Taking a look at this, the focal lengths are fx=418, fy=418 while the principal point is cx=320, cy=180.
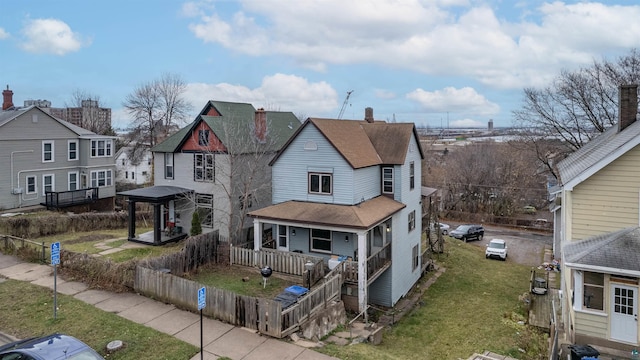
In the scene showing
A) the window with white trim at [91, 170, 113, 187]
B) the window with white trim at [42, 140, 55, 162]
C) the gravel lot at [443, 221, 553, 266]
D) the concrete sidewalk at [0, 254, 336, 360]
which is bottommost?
the gravel lot at [443, 221, 553, 266]

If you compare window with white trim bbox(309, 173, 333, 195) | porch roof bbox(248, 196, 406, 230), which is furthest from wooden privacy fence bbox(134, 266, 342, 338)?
window with white trim bbox(309, 173, 333, 195)

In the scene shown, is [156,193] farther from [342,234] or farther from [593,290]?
[593,290]

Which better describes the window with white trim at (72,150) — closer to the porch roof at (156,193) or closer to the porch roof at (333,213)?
the porch roof at (156,193)

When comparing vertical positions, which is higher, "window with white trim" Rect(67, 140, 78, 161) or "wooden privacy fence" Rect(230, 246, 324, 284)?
"window with white trim" Rect(67, 140, 78, 161)

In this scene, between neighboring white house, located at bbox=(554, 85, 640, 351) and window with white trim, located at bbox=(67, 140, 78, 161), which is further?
window with white trim, located at bbox=(67, 140, 78, 161)

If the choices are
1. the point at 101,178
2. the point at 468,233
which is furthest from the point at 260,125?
the point at 468,233

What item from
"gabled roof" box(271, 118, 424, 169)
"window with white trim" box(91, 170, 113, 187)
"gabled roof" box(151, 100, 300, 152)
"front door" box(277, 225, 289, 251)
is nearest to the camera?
"gabled roof" box(271, 118, 424, 169)

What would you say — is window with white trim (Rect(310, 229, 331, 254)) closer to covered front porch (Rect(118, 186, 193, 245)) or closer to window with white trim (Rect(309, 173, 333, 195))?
window with white trim (Rect(309, 173, 333, 195))
